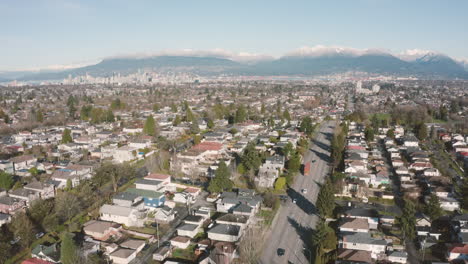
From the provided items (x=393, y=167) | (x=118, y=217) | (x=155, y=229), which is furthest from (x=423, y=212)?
(x=118, y=217)

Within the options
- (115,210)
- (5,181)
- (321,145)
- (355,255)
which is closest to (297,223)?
(355,255)

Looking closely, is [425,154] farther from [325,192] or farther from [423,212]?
[325,192]

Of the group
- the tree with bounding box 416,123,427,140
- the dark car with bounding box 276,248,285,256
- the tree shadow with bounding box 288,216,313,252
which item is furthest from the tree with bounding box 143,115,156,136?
the tree with bounding box 416,123,427,140

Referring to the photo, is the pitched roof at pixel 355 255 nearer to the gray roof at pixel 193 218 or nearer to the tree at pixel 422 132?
the gray roof at pixel 193 218

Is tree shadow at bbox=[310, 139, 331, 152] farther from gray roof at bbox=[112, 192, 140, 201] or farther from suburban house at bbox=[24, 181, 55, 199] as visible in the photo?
suburban house at bbox=[24, 181, 55, 199]

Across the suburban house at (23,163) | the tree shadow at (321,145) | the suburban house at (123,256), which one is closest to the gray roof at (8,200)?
the suburban house at (23,163)
